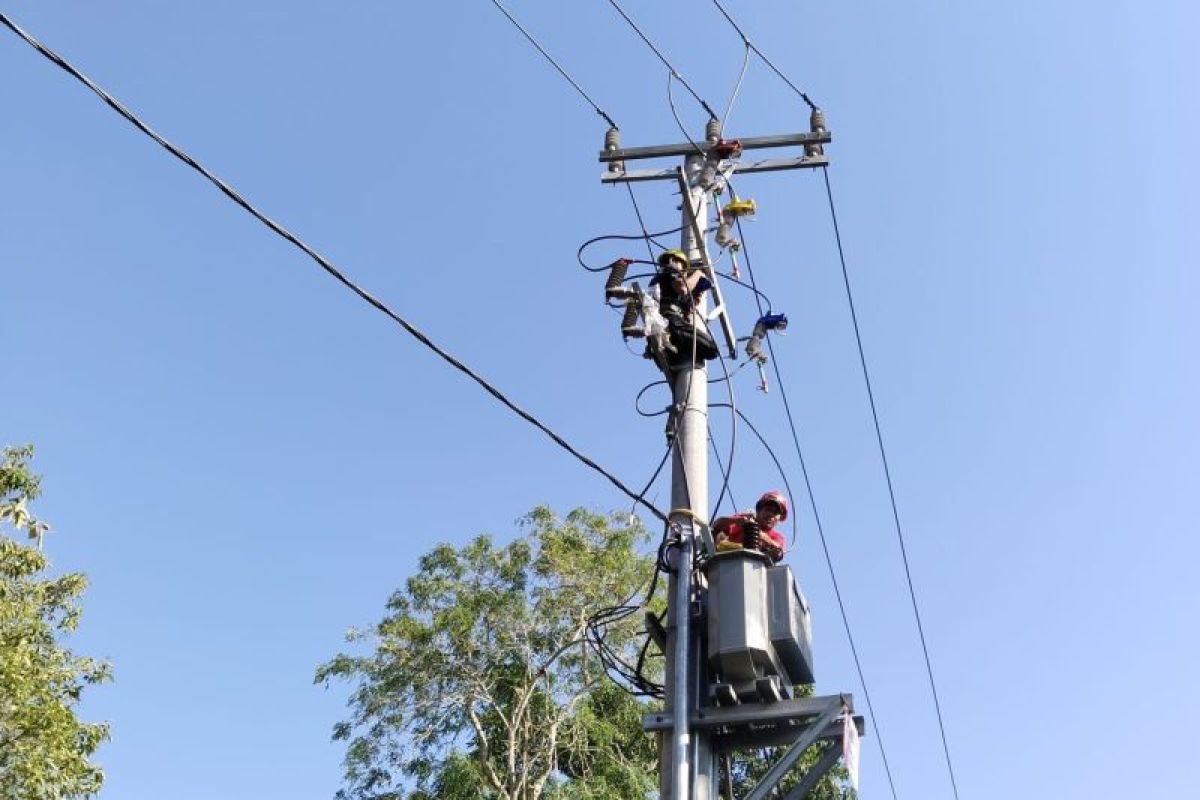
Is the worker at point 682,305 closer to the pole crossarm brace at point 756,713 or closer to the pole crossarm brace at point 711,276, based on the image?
the pole crossarm brace at point 711,276

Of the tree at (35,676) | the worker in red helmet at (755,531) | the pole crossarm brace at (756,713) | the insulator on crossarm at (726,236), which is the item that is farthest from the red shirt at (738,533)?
the tree at (35,676)

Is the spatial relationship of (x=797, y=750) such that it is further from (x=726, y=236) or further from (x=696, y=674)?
(x=726, y=236)

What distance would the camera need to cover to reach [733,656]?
16.9ft

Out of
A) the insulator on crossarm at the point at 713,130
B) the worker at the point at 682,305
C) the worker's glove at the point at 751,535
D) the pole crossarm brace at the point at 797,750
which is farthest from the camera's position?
the insulator on crossarm at the point at 713,130

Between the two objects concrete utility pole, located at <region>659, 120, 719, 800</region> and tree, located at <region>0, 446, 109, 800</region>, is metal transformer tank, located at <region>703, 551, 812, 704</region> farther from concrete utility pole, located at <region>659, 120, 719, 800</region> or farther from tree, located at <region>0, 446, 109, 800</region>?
tree, located at <region>0, 446, 109, 800</region>

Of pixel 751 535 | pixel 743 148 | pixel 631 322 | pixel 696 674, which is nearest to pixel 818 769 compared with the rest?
pixel 696 674

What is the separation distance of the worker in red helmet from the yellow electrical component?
2.24 m

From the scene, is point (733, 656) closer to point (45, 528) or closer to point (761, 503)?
point (761, 503)

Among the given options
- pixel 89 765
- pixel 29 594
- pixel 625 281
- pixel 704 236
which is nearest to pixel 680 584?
pixel 625 281

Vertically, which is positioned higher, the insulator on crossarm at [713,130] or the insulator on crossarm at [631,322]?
the insulator on crossarm at [713,130]

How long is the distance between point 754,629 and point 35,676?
1024cm

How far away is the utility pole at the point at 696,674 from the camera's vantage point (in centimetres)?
501

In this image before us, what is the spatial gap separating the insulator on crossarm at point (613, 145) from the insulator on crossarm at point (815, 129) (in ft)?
4.18

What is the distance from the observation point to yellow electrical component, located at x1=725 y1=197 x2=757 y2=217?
7375 mm
